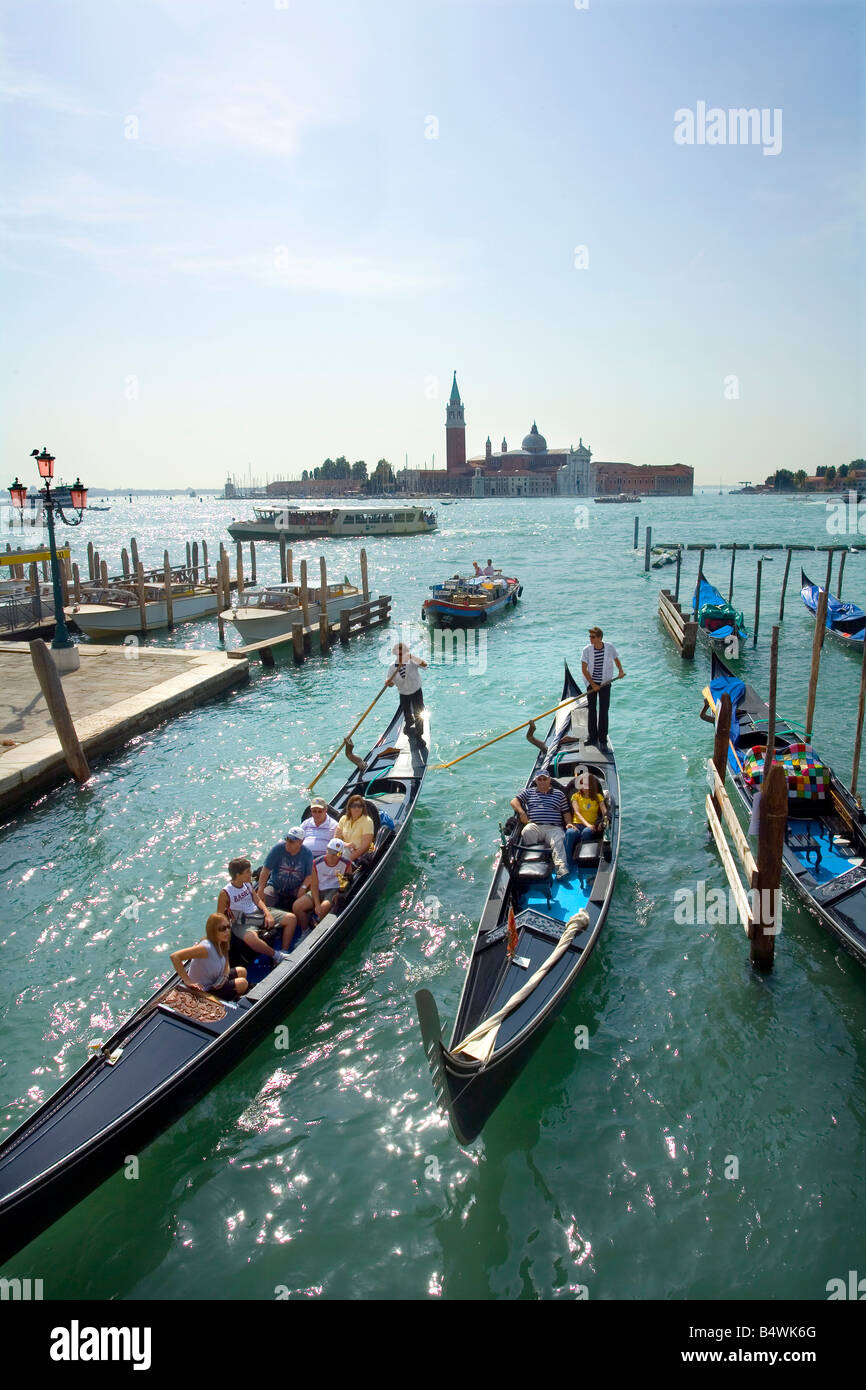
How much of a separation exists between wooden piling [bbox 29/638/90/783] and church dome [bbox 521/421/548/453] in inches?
6313

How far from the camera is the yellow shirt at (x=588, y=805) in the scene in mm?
6793

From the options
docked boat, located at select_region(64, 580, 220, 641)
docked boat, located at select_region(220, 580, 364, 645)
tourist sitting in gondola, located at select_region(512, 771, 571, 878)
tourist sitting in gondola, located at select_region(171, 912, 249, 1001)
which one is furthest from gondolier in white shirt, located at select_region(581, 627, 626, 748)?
docked boat, located at select_region(64, 580, 220, 641)

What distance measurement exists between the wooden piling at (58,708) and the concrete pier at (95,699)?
0.19 m

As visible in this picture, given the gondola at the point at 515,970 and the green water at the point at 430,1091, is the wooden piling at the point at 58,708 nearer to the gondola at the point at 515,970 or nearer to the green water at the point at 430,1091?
the green water at the point at 430,1091

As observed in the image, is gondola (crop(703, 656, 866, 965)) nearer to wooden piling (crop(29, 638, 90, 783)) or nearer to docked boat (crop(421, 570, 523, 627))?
wooden piling (crop(29, 638, 90, 783))

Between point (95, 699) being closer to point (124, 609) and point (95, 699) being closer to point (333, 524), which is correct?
point (124, 609)

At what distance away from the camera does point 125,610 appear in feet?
63.5

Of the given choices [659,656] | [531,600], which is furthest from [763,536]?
[659,656]

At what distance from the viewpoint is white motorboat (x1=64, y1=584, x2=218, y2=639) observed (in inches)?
746

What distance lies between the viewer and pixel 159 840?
822 centimetres

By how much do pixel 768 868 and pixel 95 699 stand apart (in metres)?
9.87
